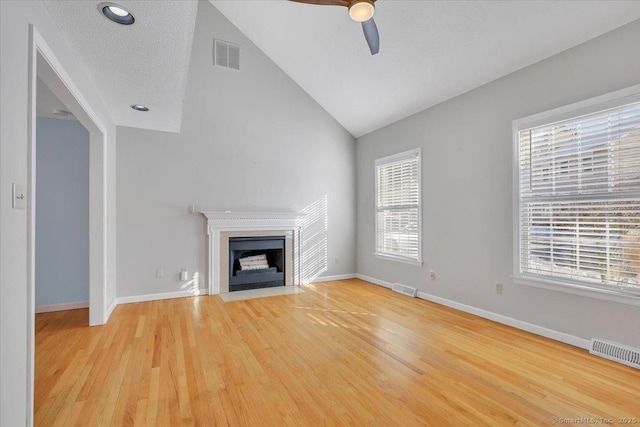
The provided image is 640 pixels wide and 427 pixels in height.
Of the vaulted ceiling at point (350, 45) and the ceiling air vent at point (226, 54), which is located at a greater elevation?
the ceiling air vent at point (226, 54)

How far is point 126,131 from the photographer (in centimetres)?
430

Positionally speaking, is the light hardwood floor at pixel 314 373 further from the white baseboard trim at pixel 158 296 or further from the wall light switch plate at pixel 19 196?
the wall light switch plate at pixel 19 196

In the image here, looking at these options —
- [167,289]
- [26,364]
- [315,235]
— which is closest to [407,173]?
[315,235]

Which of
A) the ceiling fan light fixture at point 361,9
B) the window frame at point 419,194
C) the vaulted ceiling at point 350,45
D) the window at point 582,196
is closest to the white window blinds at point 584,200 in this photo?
the window at point 582,196

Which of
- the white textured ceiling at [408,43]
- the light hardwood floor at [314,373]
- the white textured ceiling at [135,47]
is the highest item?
the white textured ceiling at [408,43]

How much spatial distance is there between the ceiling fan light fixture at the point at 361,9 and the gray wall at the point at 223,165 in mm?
3353

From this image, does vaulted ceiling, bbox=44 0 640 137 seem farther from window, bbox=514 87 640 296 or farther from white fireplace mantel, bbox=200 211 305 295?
white fireplace mantel, bbox=200 211 305 295

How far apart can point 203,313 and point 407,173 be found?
3.51m

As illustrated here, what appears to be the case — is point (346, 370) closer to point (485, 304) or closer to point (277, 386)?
point (277, 386)

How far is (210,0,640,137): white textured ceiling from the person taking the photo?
2779mm

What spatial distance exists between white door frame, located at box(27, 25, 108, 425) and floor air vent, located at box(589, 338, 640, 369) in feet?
13.1

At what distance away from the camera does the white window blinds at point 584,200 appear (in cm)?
254

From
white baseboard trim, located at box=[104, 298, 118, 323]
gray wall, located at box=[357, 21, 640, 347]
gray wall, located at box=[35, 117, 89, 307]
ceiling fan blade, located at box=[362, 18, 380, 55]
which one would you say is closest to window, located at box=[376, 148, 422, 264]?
gray wall, located at box=[357, 21, 640, 347]

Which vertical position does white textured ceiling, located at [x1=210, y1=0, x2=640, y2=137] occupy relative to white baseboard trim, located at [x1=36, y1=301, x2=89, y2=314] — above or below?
above
